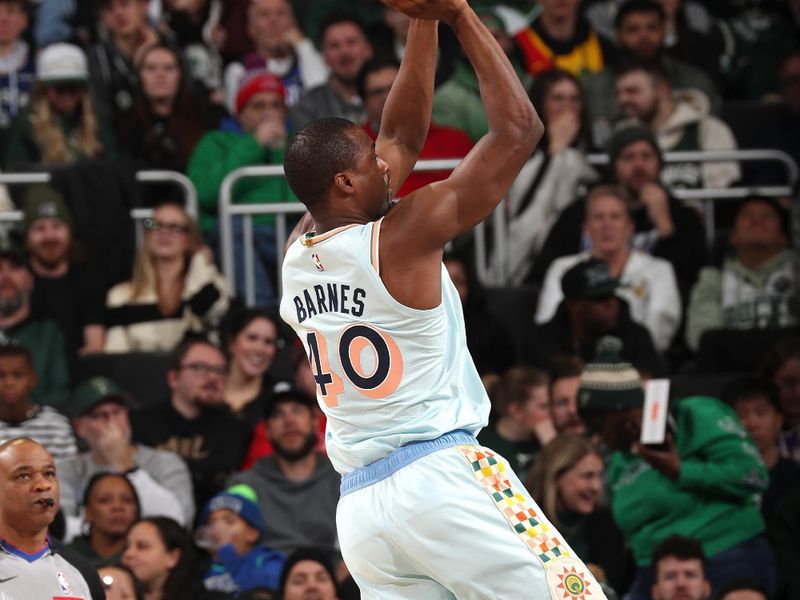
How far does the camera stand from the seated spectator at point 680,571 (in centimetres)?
841

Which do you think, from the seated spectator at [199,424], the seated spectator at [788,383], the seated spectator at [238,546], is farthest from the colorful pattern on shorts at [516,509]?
the seated spectator at [788,383]

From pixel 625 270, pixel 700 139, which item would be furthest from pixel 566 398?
pixel 700 139

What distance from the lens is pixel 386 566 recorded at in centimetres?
542

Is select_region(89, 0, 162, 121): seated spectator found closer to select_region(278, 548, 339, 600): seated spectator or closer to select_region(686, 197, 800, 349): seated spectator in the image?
select_region(686, 197, 800, 349): seated spectator

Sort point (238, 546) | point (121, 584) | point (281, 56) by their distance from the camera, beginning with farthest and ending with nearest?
1. point (281, 56)
2. point (238, 546)
3. point (121, 584)

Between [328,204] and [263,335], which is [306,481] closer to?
[263,335]

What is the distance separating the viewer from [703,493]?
8930 millimetres

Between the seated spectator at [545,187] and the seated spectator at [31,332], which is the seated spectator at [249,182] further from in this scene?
the seated spectator at [545,187]

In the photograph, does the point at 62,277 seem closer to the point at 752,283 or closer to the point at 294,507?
the point at 294,507

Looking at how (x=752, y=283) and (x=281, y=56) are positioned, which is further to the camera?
(x=281, y=56)

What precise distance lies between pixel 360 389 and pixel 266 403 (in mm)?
4099

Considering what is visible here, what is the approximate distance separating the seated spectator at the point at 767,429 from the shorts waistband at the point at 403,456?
15.0ft

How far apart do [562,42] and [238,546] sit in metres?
5.52

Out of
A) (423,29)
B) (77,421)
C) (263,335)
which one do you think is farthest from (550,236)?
(423,29)
